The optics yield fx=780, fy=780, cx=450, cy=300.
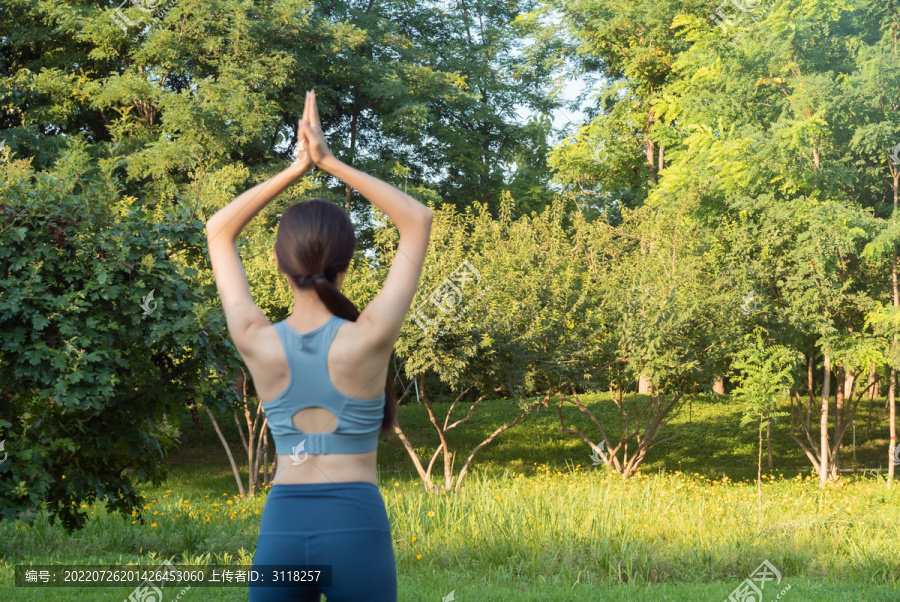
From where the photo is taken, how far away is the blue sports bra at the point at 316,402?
179 cm

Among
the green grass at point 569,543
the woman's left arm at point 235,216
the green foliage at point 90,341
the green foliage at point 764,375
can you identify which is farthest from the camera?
the green foliage at point 764,375

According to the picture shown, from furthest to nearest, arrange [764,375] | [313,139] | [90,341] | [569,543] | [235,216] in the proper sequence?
[764,375]
[569,543]
[90,341]
[235,216]
[313,139]

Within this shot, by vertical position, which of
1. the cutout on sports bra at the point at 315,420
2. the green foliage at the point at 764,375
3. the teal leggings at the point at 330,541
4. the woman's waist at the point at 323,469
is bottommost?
the green foliage at the point at 764,375

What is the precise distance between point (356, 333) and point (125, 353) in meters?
4.13

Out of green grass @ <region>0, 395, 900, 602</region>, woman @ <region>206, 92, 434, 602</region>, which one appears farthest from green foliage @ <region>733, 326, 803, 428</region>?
woman @ <region>206, 92, 434, 602</region>

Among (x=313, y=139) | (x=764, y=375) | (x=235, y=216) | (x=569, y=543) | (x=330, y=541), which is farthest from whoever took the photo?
(x=764, y=375)

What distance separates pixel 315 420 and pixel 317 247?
1.33 ft

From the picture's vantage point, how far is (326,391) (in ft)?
5.87

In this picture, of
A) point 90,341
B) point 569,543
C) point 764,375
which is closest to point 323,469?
point 90,341

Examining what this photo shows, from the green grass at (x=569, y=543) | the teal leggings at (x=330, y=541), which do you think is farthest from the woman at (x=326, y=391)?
the green grass at (x=569, y=543)

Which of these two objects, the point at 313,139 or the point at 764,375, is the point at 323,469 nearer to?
the point at 313,139

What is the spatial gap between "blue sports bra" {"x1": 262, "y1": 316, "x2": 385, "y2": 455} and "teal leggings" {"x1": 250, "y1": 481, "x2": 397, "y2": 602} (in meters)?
0.09

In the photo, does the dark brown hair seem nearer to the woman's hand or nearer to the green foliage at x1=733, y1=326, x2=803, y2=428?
the woman's hand

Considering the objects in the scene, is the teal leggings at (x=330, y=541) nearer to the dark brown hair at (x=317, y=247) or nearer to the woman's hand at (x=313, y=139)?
the dark brown hair at (x=317, y=247)
